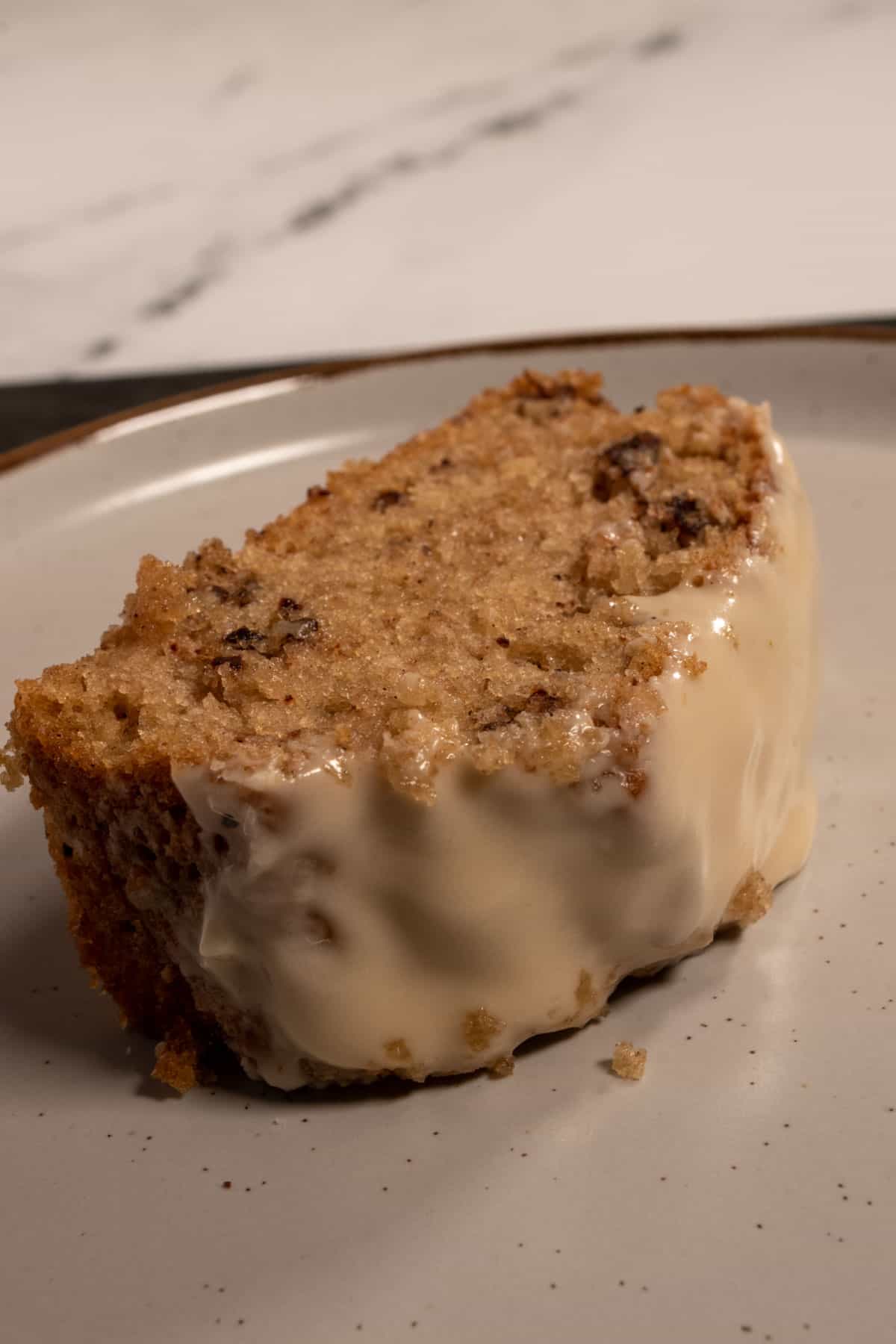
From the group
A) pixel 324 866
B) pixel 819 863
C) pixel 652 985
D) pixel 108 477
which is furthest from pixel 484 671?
pixel 108 477

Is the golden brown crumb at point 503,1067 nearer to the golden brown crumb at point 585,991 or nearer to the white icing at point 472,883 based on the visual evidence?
the white icing at point 472,883

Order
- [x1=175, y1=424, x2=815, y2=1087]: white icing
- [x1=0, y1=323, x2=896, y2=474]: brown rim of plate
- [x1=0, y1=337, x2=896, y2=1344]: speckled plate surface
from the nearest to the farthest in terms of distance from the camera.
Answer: [x1=0, y1=337, x2=896, y2=1344]: speckled plate surface
[x1=175, y1=424, x2=815, y2=1087]: white icing
[x1=0, y1=323, x2=896, y2=474]: brown rim of plate

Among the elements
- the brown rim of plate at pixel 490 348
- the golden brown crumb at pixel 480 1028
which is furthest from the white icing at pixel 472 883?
the brown rim of plate at pixel 490 348

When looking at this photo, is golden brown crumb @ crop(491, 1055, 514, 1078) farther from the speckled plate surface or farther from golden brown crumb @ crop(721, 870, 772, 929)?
golden brown crumb @ crop(721, 870, 772, 929)

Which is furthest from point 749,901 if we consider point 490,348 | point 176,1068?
point 490,348

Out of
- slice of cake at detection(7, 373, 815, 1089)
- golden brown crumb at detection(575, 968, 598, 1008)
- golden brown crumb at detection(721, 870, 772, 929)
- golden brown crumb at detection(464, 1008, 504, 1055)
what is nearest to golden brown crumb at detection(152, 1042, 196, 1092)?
slice of cake at detection(7, 373, 815, 1089)

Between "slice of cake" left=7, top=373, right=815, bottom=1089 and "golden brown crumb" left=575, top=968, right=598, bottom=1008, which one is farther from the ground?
"slice of cake" left=7, top=373, right=815, bottom=1089
